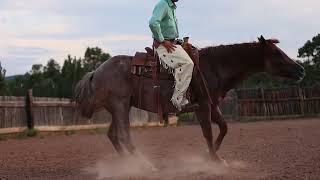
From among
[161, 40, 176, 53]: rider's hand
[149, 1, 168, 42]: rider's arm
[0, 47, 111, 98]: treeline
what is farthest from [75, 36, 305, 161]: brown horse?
[0, 47, 111, 98]: treeline

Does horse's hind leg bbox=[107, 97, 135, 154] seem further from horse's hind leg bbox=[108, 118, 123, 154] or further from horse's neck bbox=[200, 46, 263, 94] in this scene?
horse's neck bbox=[200, 46, 263, 94]

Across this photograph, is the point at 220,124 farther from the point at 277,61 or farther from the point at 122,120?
the point at 122,120

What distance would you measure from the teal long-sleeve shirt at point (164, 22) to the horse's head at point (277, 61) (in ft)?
4.79

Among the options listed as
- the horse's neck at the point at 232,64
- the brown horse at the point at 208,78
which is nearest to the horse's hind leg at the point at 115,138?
the brown horse at the point at 208,78

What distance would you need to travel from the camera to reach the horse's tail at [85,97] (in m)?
8.55

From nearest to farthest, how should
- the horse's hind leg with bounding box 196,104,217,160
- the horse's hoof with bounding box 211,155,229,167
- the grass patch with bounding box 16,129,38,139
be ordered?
1. the horse's hoof with bounding box 211,155,229,167
2. the horse's hind leg with bounding box 196,104,217,160
3. the grass patch with bounding box 16,129,38,139

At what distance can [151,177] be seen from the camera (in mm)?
7234

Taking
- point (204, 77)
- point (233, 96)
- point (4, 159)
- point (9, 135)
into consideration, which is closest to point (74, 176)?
point (204, 77)

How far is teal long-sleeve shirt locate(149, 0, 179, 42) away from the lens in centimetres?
803

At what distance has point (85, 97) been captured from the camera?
28.2ft

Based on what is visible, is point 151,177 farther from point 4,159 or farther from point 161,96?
point 4,159

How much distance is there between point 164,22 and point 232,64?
1343 mm

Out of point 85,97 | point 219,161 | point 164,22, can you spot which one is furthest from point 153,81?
point 219,161

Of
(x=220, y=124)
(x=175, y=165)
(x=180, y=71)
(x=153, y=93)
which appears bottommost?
(x=175, y=165)
